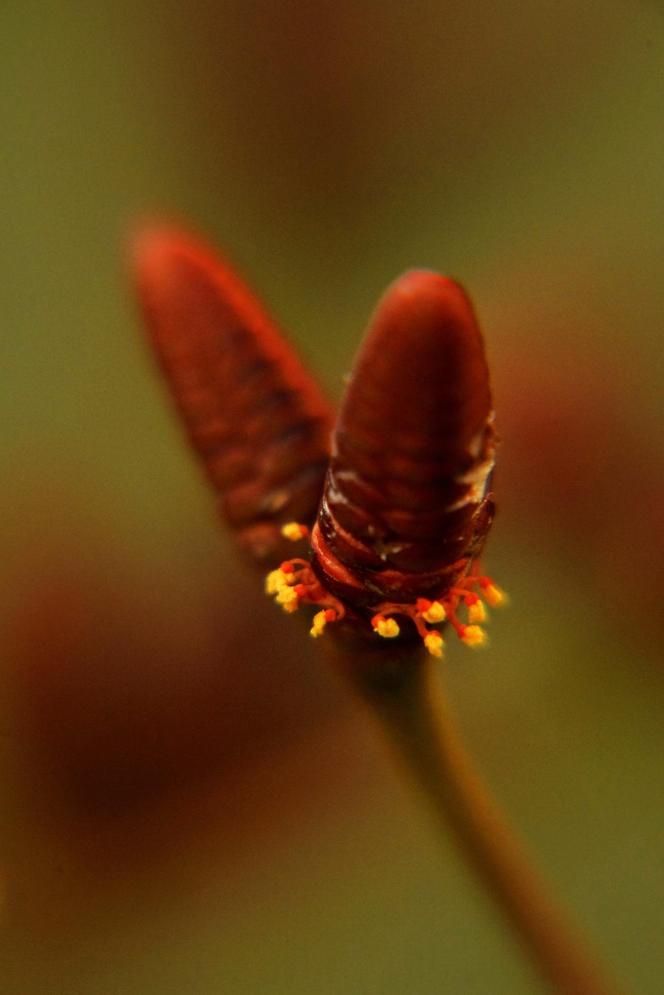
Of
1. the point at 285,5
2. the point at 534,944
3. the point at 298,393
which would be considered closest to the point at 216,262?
the point at 298,393

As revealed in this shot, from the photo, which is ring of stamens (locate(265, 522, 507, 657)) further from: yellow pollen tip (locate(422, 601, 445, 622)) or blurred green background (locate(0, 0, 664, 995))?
blurred green background (locate(0, 0, 664, 995))

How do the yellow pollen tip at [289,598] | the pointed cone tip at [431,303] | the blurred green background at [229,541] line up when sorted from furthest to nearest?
the blurred green background at [229,541] < the yellow pollen tip at [289,598] < the pointed cone tip at [431,303]

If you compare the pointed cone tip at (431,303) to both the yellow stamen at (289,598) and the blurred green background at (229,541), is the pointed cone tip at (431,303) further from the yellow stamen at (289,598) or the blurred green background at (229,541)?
the blurred green background at (229,541)

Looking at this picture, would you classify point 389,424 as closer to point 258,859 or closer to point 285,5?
point 258,859

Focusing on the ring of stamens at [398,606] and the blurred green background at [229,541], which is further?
the blurred green background at [229,541]

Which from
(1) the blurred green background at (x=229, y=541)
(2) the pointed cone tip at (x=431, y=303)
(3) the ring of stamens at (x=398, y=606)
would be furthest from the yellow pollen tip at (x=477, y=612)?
(1) the blurred green background at (x=229, y=541)

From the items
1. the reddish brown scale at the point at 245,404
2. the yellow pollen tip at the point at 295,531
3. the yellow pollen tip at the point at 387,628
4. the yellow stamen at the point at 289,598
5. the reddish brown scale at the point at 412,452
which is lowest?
the yellow pollen tip at the point at 387,628

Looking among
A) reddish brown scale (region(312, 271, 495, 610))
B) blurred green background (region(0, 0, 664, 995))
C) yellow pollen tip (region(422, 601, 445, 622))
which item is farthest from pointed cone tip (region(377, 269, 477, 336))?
blurred green background (region(0, 0, 664, 995))

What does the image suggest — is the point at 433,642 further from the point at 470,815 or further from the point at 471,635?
the point at 470,815
